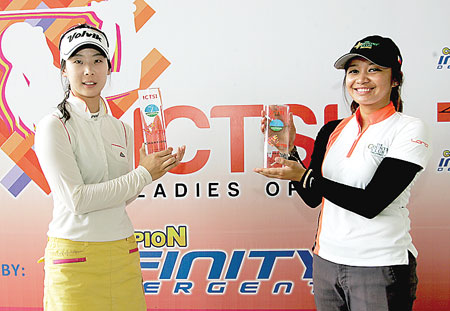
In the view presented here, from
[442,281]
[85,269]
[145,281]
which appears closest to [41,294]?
[145,281]

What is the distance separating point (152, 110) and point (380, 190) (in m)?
0.82

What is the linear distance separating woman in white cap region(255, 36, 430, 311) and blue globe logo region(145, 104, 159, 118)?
45 centimetres

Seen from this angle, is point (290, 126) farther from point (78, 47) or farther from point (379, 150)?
point (78, 47)

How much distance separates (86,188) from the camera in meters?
1.25

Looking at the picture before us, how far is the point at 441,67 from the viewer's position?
6.50ft

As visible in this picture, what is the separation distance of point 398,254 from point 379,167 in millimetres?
283

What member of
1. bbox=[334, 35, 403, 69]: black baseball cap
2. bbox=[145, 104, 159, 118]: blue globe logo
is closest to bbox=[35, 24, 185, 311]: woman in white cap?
bbox=[145, 104, 159, 118]: blue globe logo

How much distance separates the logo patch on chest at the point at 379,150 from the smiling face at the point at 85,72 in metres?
0.95

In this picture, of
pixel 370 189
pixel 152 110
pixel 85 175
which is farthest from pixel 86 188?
pixel 370 189

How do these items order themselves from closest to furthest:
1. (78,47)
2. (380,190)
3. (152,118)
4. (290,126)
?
(380,190), (78,47), (152,118), (290,126)

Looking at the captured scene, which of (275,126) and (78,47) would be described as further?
(275,126)

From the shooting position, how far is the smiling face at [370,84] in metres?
1.26

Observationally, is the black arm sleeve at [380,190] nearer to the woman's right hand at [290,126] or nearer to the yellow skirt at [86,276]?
the woman's right hand at [290,126]

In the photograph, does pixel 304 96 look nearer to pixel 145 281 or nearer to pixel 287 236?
pixel 287 236
